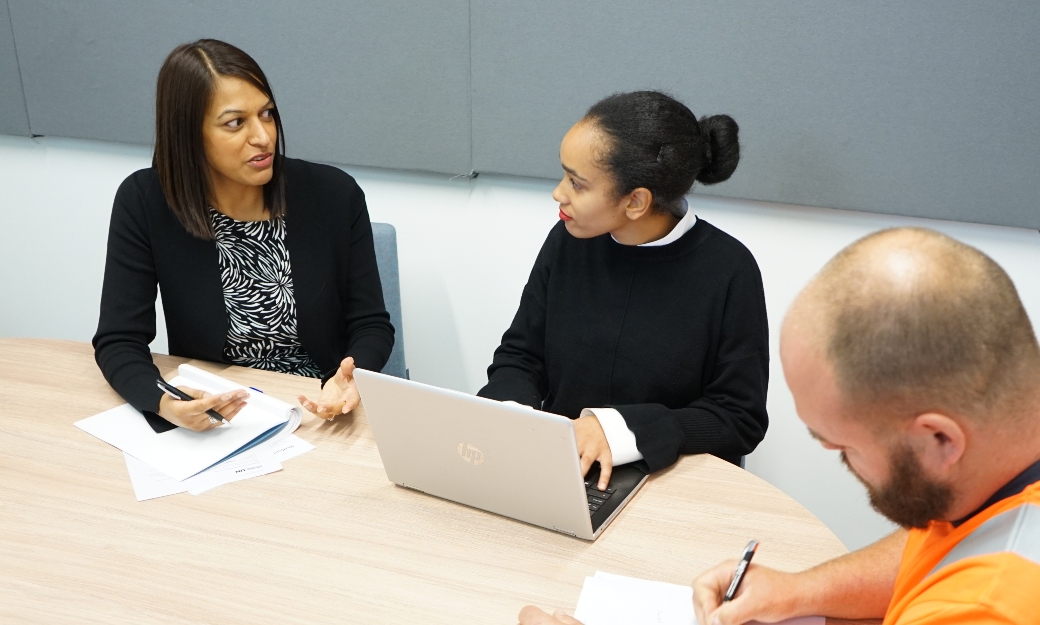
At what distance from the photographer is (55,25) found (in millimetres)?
2613

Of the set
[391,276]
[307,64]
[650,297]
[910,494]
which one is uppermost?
[307,64]

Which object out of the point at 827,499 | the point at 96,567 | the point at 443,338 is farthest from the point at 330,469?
the point at 827,499

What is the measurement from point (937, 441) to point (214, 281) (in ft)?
5.10

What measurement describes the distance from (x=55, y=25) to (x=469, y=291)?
148 cm

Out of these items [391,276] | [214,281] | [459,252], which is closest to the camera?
[214,281]

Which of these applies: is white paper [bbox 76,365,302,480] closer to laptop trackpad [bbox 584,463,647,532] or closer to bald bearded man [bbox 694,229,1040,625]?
laptop trackpad [bbox 584,463,647,532]

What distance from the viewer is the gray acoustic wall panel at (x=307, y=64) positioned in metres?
2.34

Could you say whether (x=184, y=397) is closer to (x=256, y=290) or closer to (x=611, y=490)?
(x=256, y=290)

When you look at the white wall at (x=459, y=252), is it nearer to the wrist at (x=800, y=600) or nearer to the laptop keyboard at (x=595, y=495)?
the laptop keyboard at (x=595, y=495)

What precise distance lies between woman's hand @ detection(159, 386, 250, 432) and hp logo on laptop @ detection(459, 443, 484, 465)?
19.5 inches

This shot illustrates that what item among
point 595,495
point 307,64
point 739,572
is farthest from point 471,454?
point 307,64

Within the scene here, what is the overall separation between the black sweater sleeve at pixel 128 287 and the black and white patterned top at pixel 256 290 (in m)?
0.16

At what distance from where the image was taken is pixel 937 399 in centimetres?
74

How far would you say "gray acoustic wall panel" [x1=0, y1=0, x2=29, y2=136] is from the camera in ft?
8.77
